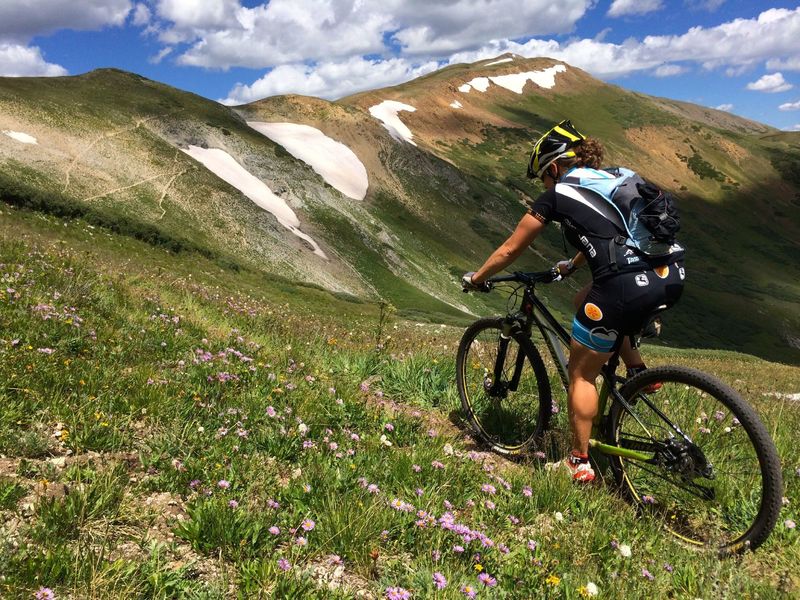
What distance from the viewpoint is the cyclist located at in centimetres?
445

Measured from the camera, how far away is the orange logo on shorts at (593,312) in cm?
452

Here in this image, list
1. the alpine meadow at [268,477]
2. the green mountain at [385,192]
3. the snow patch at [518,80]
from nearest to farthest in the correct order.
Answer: the alpine meadow at [268,477], the green mountain at [385,192], the snow patch at [518,80]

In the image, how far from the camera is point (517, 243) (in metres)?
4.89

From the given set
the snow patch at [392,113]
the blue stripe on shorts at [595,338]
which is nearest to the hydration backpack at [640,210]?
the blue stripe on shorts at [595,338]

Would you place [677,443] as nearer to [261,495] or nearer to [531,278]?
[531,278]

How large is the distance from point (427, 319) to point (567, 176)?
29.8 metres

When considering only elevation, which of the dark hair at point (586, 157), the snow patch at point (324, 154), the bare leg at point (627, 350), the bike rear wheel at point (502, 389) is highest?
the snow patch at point (324, 154)

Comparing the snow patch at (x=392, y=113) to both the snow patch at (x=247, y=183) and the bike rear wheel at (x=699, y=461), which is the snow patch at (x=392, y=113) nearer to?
the snow patch at (x=247, y=183)

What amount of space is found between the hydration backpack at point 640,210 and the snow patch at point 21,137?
1730 inches

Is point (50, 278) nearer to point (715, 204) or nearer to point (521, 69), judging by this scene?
point (715, 204)

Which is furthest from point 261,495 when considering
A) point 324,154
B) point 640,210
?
point 324,154

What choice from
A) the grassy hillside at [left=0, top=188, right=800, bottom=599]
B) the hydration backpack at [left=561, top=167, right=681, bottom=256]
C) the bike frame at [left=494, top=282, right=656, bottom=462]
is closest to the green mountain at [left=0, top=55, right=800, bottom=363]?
the bike frame at [left=494, top=282, right=656, bottom=462]

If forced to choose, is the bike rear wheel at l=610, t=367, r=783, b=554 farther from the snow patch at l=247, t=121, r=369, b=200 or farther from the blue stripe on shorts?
the snow patch at l=247, t=121, r=369, b=200

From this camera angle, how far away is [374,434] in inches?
197
